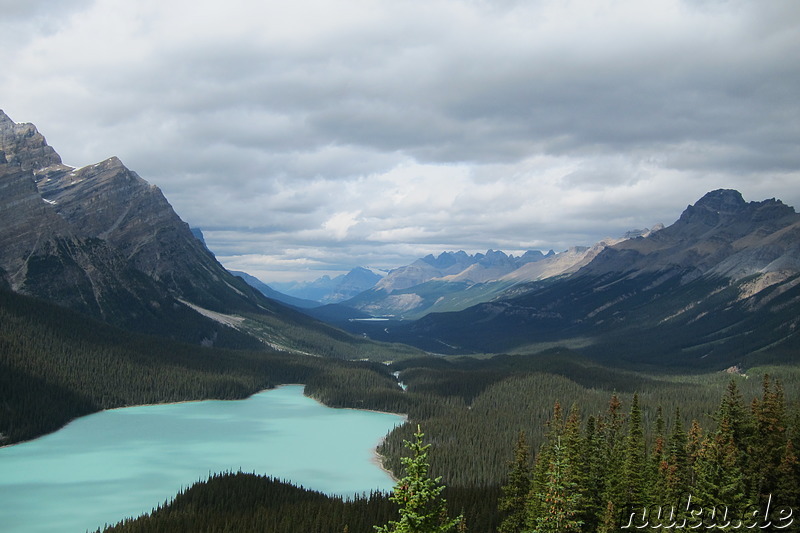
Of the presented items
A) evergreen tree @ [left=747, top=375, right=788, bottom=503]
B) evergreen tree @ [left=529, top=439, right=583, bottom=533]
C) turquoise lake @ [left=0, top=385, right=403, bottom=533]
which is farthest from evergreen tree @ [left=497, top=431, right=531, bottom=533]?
turquoise lake @ [left=0, top=385, right=403, bottom=533]

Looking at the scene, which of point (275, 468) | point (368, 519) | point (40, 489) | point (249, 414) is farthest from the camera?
point (249, 414)

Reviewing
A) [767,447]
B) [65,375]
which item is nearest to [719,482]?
[767,447]

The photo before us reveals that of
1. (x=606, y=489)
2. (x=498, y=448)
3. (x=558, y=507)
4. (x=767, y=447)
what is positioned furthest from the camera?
(x=498, y=448)

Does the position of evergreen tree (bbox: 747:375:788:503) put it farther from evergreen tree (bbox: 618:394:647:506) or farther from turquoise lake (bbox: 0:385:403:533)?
turquoise lake (bbox: 0:385:403:533)

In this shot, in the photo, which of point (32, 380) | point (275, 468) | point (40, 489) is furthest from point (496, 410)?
point (32, 380)

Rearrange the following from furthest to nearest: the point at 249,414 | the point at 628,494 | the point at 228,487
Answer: the point at 249,414 → the point at 228,487 → the point at 628,494

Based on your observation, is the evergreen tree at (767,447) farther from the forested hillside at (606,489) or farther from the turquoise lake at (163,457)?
the turquoise lake at (163,457)

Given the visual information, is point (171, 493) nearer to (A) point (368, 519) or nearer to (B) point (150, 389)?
(A) point (368, 519)

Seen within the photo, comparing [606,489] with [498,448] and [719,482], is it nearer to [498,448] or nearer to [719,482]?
[719,482]
